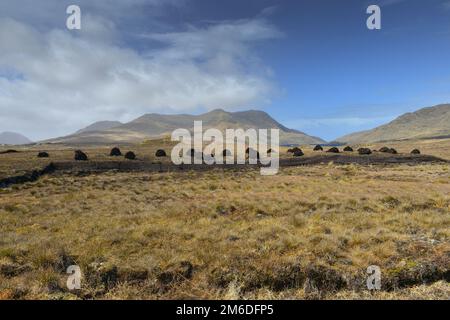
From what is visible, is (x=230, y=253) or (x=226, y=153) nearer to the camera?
(x=230, y=253)

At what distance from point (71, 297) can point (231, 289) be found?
3.25 meters

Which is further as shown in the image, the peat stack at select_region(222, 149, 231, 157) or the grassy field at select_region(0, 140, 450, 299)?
the peat stack at select_region(222, 149, 231, 157)

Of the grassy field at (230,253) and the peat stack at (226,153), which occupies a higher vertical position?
the peat stack at (226,153)

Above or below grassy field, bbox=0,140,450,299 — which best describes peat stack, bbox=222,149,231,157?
above

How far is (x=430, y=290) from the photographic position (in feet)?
25.7

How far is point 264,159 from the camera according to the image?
60406 mm

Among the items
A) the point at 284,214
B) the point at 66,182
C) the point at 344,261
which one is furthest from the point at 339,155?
the point at 344,261

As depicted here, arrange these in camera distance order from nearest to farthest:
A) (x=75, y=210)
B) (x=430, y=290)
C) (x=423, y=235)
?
(x=430, y=290), (x=423, y=235), (x=75, y=210)

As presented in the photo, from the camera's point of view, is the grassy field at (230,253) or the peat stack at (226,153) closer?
the grassy field at (230,253)

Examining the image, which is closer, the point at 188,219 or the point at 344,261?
the point at 344,261

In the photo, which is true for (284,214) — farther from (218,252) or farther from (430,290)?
(430,290)

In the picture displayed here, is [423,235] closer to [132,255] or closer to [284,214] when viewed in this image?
[284,214]

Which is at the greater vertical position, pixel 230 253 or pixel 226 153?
pixel 226 153
